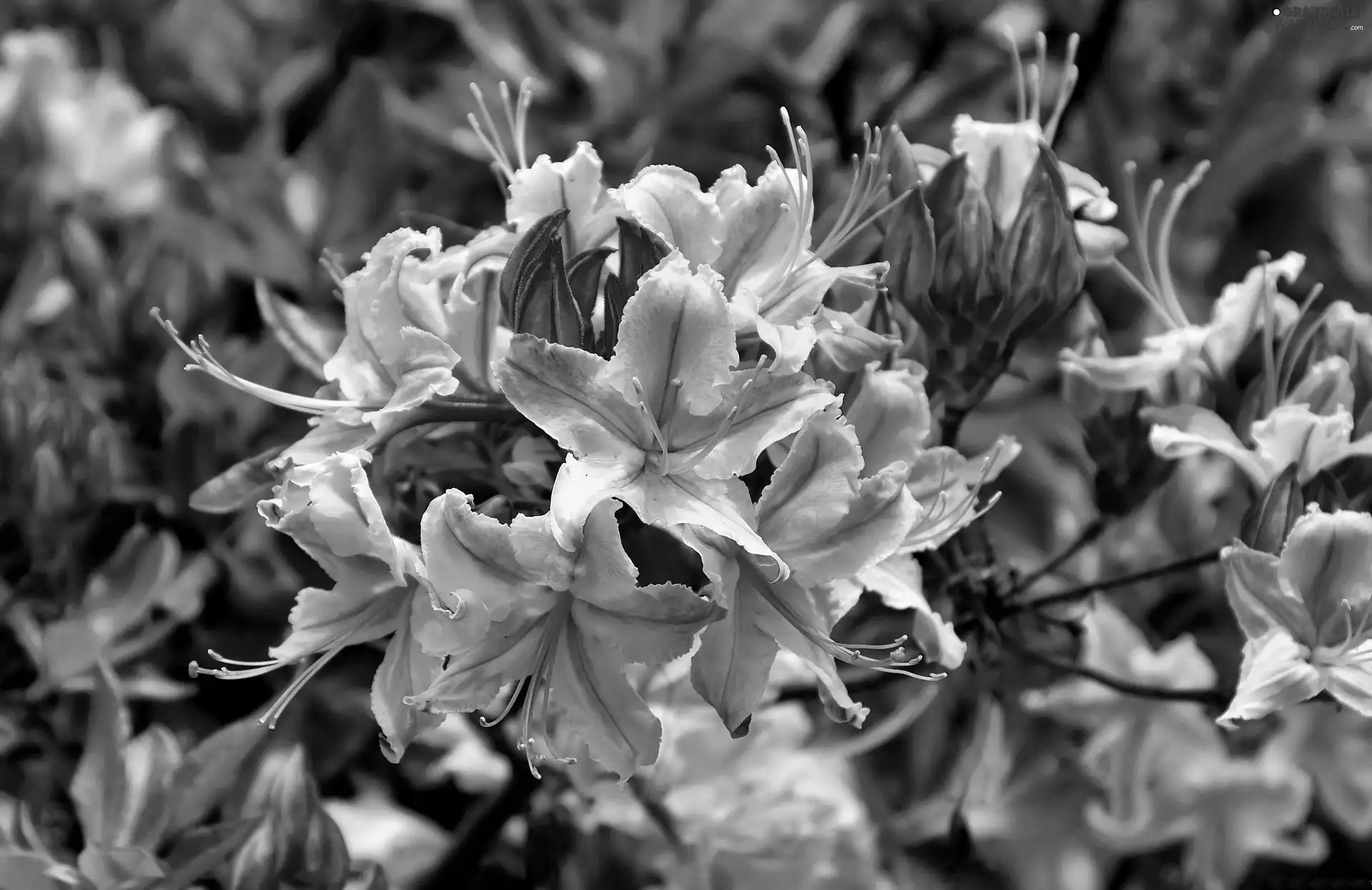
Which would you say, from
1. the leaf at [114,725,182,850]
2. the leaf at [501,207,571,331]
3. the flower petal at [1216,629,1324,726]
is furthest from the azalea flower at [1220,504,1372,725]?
the leaf at [114,725,182,850]

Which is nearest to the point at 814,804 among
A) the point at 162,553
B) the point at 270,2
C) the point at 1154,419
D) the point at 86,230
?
the point at 1154,419

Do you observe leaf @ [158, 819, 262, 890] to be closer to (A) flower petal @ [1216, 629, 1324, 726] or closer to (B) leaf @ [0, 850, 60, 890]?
(B) leaf @ [0, 850, 60, 890]

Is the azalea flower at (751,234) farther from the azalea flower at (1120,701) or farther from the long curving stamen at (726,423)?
the azalea flower at (1120,701)

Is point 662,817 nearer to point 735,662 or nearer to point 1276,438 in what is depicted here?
point 735,662

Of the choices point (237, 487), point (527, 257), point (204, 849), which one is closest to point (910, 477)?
point (527, 257)

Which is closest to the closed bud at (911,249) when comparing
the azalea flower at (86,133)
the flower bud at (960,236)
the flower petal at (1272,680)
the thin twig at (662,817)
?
the flower bud at (960,236)

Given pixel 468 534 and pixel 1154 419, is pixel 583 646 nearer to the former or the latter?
pixel 468 534

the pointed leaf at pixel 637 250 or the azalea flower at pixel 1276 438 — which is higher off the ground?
the pointed leaf at pixel 637 250
